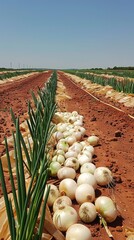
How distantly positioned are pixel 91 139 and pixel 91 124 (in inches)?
82.7

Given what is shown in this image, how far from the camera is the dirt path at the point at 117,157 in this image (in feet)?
7.98

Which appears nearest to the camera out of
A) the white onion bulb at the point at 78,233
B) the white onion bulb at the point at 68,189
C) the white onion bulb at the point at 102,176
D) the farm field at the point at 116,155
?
the white onion bulb at the point at 78,233

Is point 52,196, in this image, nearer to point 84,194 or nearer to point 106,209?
point 84,194

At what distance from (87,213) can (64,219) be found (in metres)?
0.22

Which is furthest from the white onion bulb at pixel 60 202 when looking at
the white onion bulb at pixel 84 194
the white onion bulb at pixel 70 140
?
the white onion bulb at pixel 70 140

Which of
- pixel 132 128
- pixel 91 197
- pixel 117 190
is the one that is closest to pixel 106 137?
pixel 132 128

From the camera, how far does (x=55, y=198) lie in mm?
2512

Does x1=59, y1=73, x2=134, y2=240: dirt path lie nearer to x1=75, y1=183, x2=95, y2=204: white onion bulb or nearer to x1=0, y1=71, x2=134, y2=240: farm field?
x1=0, y1=71, x2=134, y2=240: farm field

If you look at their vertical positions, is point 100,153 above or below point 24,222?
below

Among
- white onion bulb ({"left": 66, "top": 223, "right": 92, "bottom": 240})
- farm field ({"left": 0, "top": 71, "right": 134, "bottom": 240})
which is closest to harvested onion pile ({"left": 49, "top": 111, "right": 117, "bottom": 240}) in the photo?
white onion bulb ({"left": 66, "top": 223, "right": 92, "bottom": 240})

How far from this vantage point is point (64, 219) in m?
2.18

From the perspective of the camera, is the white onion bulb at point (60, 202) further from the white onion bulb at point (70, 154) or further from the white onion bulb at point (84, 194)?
the white onion bulb at point (70, 154)

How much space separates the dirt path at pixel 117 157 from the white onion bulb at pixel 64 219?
215mm

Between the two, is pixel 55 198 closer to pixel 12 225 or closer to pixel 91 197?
pixel 91 197
